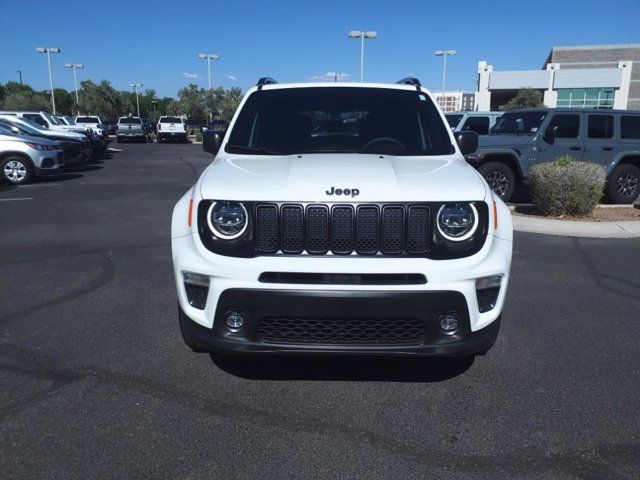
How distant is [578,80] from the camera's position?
62938 mm

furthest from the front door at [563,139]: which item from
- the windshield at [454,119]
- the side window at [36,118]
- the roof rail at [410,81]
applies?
the side window at [36,118]

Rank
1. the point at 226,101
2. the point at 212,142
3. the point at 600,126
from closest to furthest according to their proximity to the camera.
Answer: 1. the point at 212,142
2. the point at 600,126
3. the point at 226,101

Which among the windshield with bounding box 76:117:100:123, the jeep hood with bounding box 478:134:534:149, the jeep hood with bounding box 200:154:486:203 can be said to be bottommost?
the jeep hood with bounding box 200:154:486:203

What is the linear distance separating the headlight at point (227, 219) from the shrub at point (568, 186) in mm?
7834

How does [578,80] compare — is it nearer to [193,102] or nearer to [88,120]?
[193,102]

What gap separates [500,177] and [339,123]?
730 centimetres

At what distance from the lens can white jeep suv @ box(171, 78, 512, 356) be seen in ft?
9.50

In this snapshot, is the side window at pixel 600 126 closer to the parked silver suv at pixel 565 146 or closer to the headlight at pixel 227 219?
the parked silver suv at pixel 565 146

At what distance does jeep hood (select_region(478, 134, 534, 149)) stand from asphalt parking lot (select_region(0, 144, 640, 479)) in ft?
18.2

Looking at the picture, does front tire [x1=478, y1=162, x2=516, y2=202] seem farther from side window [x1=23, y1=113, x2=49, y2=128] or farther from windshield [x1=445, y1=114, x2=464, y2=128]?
side window [x1=23, y1=113, x2=49, y2=128]

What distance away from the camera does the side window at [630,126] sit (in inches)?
429

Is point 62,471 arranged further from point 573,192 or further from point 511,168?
point 511,168

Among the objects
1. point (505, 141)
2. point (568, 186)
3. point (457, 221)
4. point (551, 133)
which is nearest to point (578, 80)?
point (551, 133)

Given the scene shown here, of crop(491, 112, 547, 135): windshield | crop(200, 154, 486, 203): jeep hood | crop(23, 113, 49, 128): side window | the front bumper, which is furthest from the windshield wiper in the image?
crop(23, 113, 49, 128): side window
